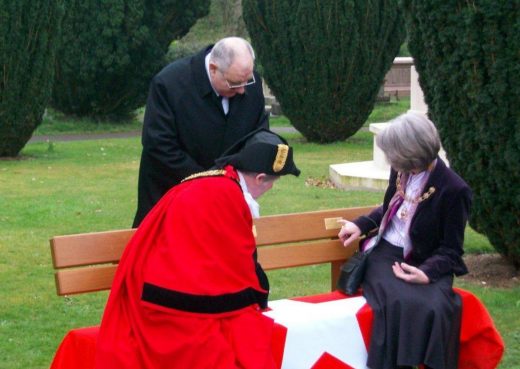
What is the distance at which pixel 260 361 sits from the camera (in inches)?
149

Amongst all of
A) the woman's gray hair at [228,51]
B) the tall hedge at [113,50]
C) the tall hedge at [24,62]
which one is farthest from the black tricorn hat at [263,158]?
the tall hedge at [113,50]

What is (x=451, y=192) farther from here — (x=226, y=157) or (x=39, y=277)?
(x=39, y=277)

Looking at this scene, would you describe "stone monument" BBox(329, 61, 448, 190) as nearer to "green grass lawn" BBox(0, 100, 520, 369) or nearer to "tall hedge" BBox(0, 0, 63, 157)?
"green grass lawn" BBox(0, 100, 520, 369)

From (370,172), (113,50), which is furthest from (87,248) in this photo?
(113,50)

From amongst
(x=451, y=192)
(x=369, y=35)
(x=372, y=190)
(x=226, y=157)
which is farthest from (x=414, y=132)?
(x=369, y=35)

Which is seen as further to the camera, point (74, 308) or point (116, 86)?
point (116, 86)

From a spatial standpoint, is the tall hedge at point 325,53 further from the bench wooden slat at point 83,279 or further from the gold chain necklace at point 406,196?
the bench wooden slat at point 83,279

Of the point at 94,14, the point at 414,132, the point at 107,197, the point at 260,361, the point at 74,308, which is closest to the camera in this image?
the point at 260,361

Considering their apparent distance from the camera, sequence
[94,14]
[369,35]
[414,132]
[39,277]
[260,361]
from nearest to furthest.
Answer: [260,361] < [414,132] < [39,277] < [369,35] < [94,14]

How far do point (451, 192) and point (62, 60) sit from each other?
17642 mm

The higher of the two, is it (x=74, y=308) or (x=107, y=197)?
(x=74, y=308)

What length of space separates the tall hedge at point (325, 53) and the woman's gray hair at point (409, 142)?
502 inches

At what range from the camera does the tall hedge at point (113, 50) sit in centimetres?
2092

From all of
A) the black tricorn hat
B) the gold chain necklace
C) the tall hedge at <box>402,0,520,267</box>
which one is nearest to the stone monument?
the tall hedge at <box>402,0,520,267</box>
